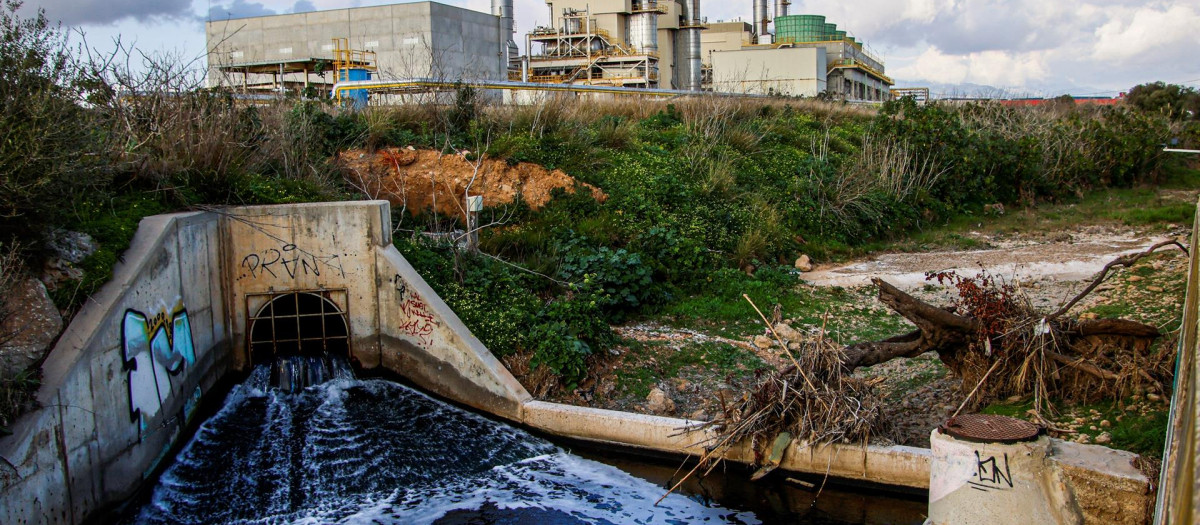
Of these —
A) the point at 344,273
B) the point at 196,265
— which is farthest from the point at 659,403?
the point at 196,265

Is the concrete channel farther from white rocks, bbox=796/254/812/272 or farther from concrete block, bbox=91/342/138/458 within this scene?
white rocks, bbox=796/254/812/272

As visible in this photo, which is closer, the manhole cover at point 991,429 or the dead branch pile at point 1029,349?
the manhole cover at point 991,429

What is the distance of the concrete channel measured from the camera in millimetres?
5816

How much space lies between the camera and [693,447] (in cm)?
791

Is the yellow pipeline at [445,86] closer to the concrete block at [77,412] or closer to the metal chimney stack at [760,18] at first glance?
the concrete block at [77,412]

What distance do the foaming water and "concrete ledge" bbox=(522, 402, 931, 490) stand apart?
297 mm

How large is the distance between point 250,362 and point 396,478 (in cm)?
364

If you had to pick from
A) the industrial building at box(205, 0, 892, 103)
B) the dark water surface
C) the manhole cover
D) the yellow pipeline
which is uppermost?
the industrial building at box(205, 0, 892, 103)

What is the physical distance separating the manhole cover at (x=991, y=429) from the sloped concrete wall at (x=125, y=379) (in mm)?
6336

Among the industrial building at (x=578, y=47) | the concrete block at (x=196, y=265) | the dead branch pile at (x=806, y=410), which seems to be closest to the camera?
the dead branch pile at (x=806, y=410)

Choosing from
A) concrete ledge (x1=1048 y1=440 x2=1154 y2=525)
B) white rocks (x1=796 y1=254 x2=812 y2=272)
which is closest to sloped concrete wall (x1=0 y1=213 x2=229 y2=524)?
concrete ledge (x1=1048 y1=440 x2=1154 y2=525)

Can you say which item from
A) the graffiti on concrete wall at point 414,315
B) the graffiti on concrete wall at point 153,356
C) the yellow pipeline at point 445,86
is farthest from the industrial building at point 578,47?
the graffiti on concrete wall at point 153,356

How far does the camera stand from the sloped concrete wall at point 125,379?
6000 millimetres

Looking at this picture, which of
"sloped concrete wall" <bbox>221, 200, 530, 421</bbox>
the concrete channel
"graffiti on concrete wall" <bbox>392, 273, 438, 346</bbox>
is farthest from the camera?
"sloped concrete wall" <bbox>221, 200, 530, 421</bbox>
